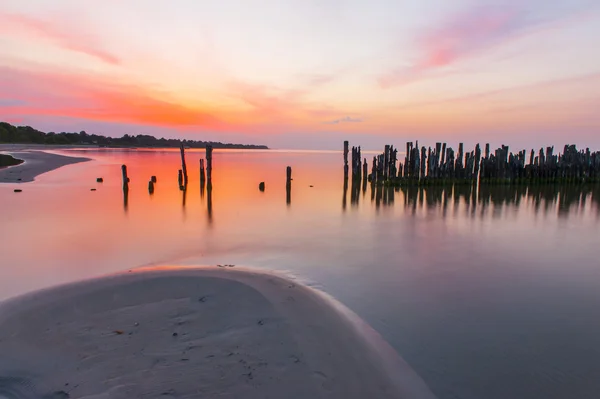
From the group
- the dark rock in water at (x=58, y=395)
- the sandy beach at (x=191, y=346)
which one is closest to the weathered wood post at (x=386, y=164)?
the sandy beach at (x=191, y=346)

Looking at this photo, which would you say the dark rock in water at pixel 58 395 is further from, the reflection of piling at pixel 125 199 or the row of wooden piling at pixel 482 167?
the row of wooden piling at pixel 482 167

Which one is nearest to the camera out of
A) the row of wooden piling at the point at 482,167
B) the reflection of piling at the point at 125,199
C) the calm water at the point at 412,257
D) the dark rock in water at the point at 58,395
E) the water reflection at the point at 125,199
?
the dark rock in water at the point at 58,395

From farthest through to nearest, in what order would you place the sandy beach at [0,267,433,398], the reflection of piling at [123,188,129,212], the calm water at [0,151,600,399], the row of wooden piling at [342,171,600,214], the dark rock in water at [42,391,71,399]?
the row of wooden piling at [342,171,600,214] < the reflection of piling at [123,188,129,212] < the calm water at [0,151,600,399] < the sandy beach at [0,267,433,398] < the dark rock in water at [42,391,71,399]

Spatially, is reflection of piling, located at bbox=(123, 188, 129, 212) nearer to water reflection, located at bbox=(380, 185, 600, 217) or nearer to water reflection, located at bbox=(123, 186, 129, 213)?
water reflection, located at bbox=(123, 186, 129, 213)

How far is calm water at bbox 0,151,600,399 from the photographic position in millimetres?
3643

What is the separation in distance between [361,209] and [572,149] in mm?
17374

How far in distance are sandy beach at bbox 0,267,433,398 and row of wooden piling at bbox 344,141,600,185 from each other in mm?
17345

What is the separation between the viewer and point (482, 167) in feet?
70.9

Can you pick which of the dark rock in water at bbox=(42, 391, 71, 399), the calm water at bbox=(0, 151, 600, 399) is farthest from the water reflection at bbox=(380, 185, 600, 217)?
the dark rock in water at bbox=(42, 391, 71, 399)

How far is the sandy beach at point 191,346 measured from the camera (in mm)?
2762

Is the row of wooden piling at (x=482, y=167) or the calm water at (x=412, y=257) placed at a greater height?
the row of wooden piling at (x=482, y=167)

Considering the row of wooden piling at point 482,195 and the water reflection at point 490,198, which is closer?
the water reflection at point 490,198

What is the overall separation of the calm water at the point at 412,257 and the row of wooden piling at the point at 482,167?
16.9 feet

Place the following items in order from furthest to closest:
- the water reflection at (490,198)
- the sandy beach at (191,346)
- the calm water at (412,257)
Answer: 1. the water reflection at (490,198)
2. the calm water at (412,257)
3. the sandy beach at (191,346)
